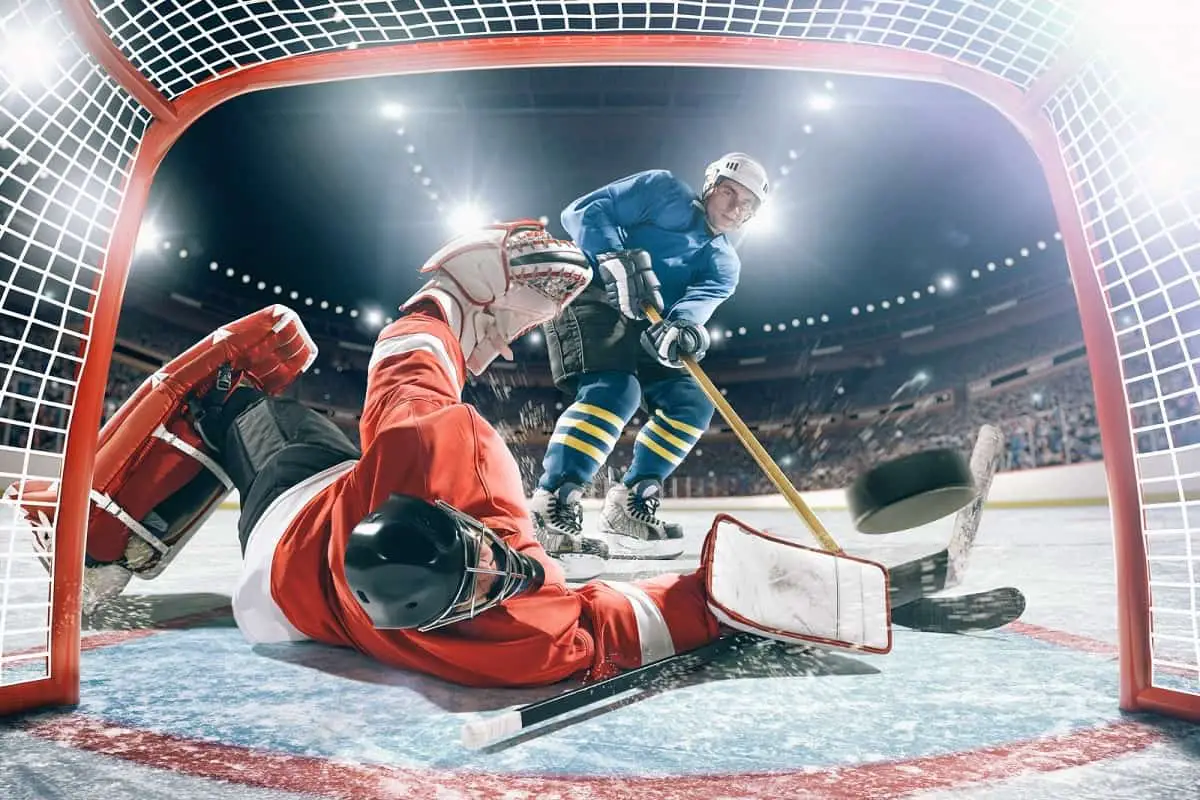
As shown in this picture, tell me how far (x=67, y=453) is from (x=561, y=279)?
0.85 metres

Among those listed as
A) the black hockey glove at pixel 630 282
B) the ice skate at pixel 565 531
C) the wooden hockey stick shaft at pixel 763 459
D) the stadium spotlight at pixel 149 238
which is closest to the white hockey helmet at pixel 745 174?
the black hockey glove at pixel 630 282

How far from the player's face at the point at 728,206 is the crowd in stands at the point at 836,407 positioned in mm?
8137

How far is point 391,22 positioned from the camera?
0.94m

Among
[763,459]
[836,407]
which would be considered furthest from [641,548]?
[836,407]

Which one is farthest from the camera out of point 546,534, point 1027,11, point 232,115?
point 232,115

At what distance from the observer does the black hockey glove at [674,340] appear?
7.16 ft

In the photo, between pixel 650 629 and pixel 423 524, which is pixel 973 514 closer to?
pixel 650 629

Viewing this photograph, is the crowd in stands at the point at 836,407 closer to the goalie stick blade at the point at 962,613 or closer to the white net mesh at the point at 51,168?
the goalie stick blade at the point at 962,613

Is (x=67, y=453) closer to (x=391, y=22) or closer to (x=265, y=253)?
(x=391, y=22)

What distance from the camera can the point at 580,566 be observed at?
2020 millimetres

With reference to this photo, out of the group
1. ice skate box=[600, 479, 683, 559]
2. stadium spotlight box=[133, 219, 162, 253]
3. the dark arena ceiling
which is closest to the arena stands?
the dark arena ceiling

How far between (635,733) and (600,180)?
1128 cm

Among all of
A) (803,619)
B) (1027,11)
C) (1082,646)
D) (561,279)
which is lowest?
(1082,646)

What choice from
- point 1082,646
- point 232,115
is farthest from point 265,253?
point 1082,646
